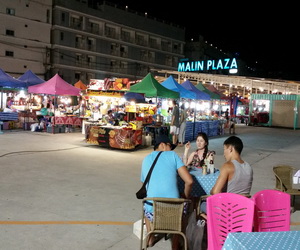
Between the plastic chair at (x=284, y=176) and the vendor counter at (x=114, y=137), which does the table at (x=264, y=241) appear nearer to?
the plastic chair at (x=284, y=176)

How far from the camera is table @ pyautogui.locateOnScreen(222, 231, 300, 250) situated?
210cm

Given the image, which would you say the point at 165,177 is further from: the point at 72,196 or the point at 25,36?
the point at 25,36

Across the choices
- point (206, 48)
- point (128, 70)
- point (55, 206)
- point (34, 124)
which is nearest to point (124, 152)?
point (55, 206)

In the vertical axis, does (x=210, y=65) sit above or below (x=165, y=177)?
above

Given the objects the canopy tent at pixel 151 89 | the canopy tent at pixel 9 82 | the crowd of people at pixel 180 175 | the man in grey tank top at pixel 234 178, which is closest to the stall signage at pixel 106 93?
the canopy tent at pixel 151 89

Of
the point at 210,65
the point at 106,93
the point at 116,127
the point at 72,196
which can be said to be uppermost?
the point at 210,65

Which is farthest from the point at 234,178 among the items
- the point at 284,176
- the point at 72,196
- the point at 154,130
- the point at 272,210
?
the point at 154,130

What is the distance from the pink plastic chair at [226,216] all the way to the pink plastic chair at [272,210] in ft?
0.91

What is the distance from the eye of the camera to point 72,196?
6.21 m

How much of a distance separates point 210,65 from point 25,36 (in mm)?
21995

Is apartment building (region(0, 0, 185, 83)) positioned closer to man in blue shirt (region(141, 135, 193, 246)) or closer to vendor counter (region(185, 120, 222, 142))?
vendor counter (region(185, 120, 222, 142))

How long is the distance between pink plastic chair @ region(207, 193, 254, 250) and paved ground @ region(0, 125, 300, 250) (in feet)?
3.83

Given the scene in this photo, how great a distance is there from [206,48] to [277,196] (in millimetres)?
60669

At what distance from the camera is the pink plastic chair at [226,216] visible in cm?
321
